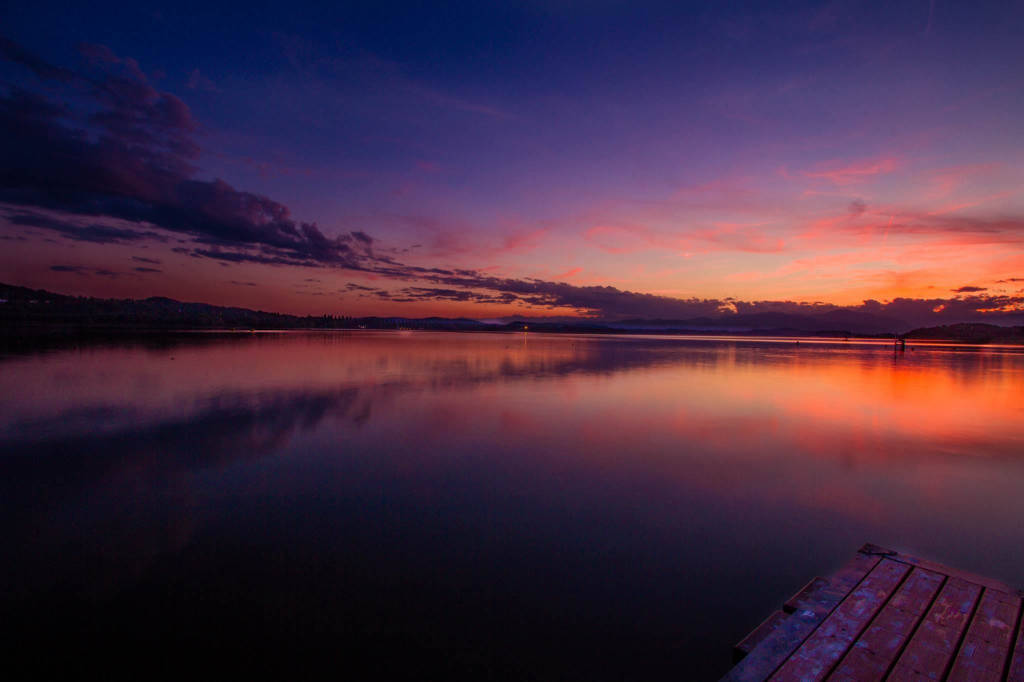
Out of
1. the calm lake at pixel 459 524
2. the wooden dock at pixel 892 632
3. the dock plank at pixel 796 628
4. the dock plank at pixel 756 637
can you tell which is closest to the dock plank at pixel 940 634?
the wooden dock at pixel 892 632

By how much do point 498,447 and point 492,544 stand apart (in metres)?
4.39

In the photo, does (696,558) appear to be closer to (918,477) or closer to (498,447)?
(498,447)

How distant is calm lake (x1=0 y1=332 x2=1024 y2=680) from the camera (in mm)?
4027

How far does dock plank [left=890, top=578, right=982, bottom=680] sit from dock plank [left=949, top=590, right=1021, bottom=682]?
5 centimetres

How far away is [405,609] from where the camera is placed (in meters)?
4.38

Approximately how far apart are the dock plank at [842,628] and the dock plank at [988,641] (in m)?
0.53

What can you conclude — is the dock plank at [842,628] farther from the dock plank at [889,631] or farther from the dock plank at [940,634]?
the dock plank at [940,634]

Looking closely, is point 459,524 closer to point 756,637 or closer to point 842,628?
point 756,637

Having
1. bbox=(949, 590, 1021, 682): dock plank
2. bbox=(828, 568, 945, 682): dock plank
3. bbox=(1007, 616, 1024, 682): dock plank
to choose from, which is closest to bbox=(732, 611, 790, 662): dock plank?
bbox=(828, 568, 945, 682): dock plank

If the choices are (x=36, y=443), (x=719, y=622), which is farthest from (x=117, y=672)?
(x=36, y=443)

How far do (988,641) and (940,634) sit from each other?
10.5 inches

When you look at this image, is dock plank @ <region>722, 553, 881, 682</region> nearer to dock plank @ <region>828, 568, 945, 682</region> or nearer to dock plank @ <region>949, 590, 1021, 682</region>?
dock plank @ <region>828, 568, 945, 682</region>

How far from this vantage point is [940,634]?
3.46 meters

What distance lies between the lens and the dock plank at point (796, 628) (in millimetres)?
3162
